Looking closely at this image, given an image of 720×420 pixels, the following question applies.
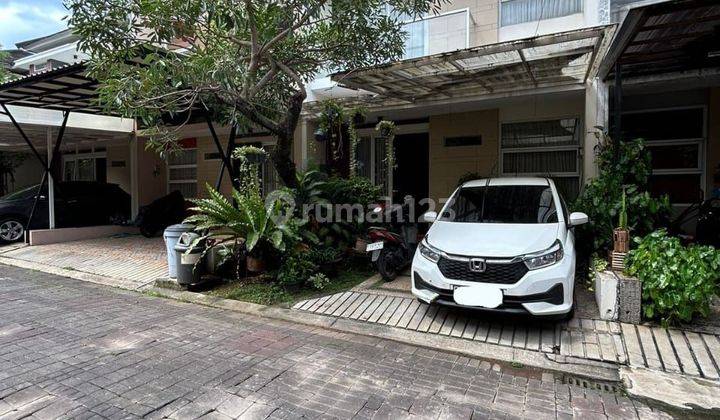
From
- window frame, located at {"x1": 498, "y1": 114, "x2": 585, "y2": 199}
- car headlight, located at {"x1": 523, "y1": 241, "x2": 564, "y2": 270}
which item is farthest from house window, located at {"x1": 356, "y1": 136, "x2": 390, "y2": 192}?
car headlight, located at {"x1": 523, "y1": 241, "x2": 564, "y2": 270}

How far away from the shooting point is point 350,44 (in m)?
6.28

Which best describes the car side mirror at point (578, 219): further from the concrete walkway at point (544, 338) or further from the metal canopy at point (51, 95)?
the metal canopy at point (51, 95)

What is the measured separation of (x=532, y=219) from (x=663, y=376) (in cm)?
198

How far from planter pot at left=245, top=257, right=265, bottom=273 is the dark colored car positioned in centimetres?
797

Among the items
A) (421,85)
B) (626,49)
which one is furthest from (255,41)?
(626,49)

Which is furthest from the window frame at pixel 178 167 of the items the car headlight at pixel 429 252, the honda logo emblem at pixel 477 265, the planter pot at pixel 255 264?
the honda logo emblem at pixel 477 265

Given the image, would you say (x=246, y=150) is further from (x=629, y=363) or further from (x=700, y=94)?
(x=700, y=94)

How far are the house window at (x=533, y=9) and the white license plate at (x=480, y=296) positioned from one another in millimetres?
5622

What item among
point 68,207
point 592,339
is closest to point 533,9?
point 592,339

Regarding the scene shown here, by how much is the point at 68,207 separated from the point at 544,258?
39.4 feet

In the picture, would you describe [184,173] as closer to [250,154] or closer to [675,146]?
[250,154]

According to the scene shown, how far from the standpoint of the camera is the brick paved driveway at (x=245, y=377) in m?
2.91

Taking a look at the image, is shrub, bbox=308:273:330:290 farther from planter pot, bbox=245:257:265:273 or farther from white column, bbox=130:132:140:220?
white column, bbox=130:132:140:220

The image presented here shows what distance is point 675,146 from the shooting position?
24.2 feet
